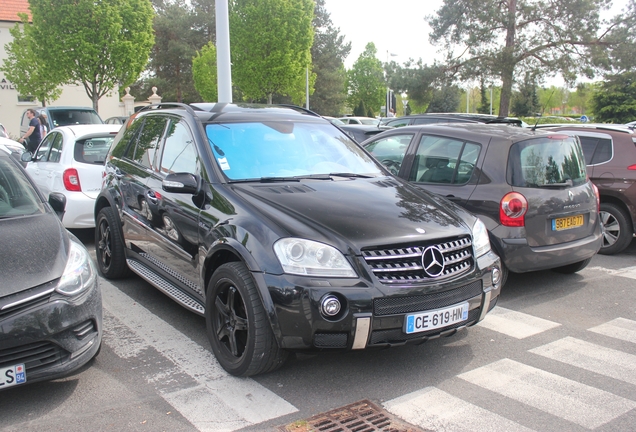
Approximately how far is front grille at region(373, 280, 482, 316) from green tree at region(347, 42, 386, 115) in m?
74.6

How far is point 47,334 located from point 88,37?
85.5 feet

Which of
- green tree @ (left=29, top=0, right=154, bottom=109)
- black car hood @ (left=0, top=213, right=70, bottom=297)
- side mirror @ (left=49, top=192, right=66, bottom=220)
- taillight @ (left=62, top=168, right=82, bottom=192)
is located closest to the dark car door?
side mirror @ (left=49, top=192, right=66, bottom=220)

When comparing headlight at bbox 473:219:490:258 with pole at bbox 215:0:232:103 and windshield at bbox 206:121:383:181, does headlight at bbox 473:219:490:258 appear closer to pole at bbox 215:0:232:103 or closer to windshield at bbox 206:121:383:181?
windshield at bbox 206:121:383:181

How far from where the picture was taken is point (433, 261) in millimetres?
3861

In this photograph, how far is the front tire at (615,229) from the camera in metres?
7.95

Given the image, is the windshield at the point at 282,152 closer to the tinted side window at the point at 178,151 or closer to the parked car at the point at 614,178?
the tinted side window at the point at 178,151

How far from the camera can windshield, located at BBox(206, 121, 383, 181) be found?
184 inches

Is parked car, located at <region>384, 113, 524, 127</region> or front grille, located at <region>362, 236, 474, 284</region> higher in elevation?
parked car, located at <region>384, 113, 524, 127</region>

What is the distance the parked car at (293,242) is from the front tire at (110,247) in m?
0.63

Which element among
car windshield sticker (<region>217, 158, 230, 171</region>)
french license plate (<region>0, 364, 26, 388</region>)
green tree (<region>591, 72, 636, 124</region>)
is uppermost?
green tree (<region>591, 72, 636, 124</region>)

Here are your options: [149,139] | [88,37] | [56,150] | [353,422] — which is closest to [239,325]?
[353,422]

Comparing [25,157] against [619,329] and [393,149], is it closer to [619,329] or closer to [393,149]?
[393,149]

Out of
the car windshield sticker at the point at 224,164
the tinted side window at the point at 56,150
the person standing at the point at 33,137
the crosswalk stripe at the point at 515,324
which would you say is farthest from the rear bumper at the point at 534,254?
the person standing at the point at 33,137

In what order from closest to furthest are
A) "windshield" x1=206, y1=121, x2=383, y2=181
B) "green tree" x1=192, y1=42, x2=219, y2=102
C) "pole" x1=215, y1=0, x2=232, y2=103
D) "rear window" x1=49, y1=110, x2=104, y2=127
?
"windshield" x1=206, y1=121, x2=383, y2=181
"pole" x1=215, y1=0, x2=232, y2=103
"rear window" x1=49, y1=110, x2=104, y2=127
"green tree" x1=192, y1=42, x2=219, y2=102
